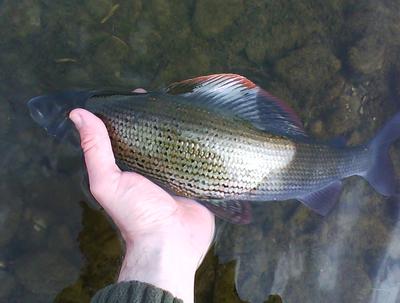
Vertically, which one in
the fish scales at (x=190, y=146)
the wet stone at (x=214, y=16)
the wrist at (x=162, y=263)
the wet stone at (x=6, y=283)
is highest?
the wet stone at (x=214, y=16)

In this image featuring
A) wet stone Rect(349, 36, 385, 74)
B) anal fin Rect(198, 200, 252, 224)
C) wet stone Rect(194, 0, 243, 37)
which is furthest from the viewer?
wet stone Rect(349, 36, 385, 74)

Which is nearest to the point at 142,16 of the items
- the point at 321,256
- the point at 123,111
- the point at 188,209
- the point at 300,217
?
the point at 123,111

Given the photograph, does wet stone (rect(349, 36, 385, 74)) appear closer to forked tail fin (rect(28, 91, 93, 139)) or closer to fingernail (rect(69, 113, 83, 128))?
forked tail fin (rect(28, 91, 93, 139))

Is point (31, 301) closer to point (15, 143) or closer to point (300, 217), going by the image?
point (15, 143)

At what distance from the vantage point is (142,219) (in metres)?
3.44

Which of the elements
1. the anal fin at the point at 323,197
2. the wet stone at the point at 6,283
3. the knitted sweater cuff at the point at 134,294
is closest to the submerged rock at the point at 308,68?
the anal fin at the point at 323,197

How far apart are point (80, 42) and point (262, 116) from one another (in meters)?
2.24

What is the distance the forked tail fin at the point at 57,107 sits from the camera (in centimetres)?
375

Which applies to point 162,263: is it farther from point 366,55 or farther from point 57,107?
point 366,55

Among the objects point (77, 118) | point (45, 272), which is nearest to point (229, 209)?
point (77, 118)

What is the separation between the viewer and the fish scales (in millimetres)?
3682

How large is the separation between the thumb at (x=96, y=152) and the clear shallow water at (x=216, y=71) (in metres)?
1.25

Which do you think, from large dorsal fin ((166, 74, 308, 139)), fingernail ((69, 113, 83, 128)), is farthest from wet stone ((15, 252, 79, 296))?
large dorsal fin ((166, 74, 308, 139))

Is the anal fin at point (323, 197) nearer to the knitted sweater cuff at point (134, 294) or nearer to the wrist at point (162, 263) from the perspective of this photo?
the wrist at point (162, 263)
